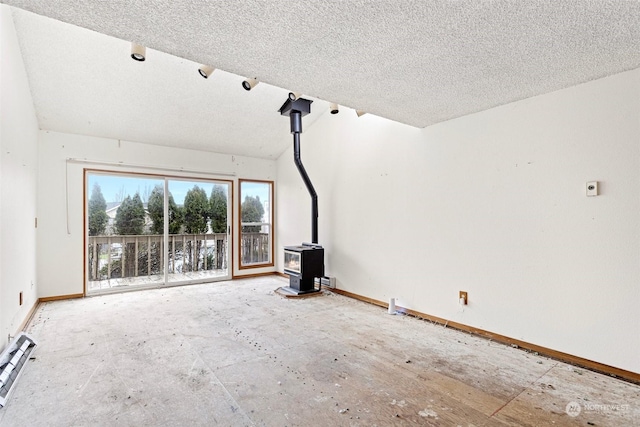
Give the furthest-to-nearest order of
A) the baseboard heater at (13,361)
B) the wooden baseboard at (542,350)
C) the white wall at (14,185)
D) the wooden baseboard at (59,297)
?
the wooden baseboard at (59,297), the white wall at (14,185), the wooden baseboard at (542,350), the baseboard heater at (13,361)

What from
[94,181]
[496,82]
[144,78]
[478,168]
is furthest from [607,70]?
[94,181]

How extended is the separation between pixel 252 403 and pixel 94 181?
14.7 feet

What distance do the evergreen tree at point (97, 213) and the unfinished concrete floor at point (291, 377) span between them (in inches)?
59.4

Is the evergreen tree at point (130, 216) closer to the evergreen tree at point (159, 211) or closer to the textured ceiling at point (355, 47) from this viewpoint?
the evergreen tree at point (159, 211)

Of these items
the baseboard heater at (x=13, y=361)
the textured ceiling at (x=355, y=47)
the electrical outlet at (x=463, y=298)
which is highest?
the textured ceiling at (x=355, y=47)

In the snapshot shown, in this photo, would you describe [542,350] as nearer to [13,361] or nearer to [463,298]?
[463,298]

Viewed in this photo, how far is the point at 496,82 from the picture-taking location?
101 inches

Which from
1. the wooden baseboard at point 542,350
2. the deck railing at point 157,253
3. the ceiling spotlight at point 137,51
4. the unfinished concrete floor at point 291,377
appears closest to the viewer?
the unfinished concrete floor at point 291,377

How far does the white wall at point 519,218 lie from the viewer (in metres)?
2.41

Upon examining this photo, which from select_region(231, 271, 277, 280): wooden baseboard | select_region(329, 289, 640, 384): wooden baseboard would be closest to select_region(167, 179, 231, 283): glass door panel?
select_region(231, 271, 277, 280): wooden baseboard

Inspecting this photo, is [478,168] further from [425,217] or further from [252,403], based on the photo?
[252,403]

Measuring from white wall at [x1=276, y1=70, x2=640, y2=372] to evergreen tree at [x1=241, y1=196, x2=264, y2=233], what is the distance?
8.06 ft

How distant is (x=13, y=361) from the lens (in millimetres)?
2416

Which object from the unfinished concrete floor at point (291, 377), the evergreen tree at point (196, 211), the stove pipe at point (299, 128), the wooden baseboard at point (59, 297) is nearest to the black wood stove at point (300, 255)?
the stove pipe at point (299, 128)
